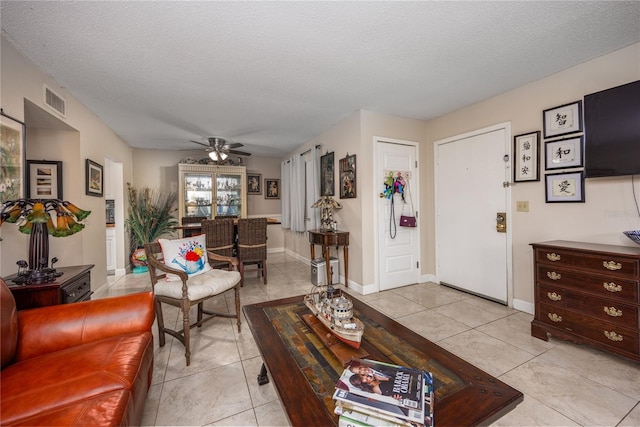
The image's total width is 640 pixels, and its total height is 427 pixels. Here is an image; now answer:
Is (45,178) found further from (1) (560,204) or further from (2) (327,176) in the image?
(1) (560,204)

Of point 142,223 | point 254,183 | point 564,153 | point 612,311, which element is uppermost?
point 254,183

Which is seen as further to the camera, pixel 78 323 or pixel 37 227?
pixel 37 227

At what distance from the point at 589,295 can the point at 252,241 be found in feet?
11.6

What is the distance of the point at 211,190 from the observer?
5.57 meters

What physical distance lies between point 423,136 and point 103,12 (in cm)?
361

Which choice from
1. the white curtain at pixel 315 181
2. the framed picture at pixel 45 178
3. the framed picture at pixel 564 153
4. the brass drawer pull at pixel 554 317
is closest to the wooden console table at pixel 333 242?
the white curtain at pixel 315 181

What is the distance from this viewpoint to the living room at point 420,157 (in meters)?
2.09

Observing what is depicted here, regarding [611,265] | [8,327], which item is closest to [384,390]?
[8,327]

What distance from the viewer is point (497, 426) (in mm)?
1338

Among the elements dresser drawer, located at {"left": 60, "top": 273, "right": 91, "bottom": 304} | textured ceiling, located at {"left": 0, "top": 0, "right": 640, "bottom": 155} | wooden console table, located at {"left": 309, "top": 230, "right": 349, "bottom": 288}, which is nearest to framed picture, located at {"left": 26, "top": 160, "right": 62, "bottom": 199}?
textured ceiling, located at {"left": 0, "top": 0, "right": 640, "bottom": 155}

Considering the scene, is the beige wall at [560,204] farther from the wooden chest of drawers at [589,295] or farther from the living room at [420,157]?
the wooden chest of drawers at [589,295]

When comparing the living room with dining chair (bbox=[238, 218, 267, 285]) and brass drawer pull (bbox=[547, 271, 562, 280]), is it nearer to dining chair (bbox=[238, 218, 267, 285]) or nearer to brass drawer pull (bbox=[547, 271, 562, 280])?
brass drawer pull (bbox=[547, 271, 562, 280])

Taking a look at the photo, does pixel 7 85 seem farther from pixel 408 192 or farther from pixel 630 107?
pixel 630 107

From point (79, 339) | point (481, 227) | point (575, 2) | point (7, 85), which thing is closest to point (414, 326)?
point (481, 227)
